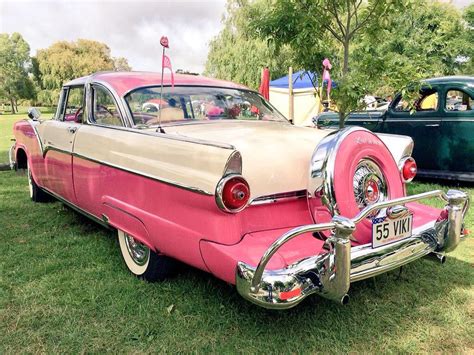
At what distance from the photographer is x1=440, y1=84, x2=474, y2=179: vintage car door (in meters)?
5.70

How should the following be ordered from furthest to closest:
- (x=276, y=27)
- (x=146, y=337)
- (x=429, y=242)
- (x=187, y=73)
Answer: (x=276, y=27) < (x=187, y=73) < (x=429, y=242) < (x=146, y=337)

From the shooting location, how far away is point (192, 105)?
3.38 metres

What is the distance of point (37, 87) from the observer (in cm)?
4250

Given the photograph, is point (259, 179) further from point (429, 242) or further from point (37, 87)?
point (37, 87)

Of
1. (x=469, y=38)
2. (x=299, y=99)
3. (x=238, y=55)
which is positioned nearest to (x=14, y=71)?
(x=238, y=55)

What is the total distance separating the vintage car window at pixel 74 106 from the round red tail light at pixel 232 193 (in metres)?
2.25

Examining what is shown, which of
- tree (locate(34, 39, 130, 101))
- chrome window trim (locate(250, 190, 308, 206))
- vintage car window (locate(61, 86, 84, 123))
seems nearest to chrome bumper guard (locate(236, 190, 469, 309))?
chrome window trim (locate(250, 190, 308, 206))

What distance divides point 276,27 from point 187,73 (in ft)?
5.31

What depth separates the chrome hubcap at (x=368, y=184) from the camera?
2.47m

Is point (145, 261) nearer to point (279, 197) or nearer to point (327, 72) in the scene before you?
point (279, 197)

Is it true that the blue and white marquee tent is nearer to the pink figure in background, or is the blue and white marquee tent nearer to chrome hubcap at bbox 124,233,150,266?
the pink figure in background

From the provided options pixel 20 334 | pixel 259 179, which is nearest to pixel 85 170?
→ pixel 20 334

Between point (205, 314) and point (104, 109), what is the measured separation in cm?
188

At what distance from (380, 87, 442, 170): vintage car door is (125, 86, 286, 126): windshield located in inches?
125
